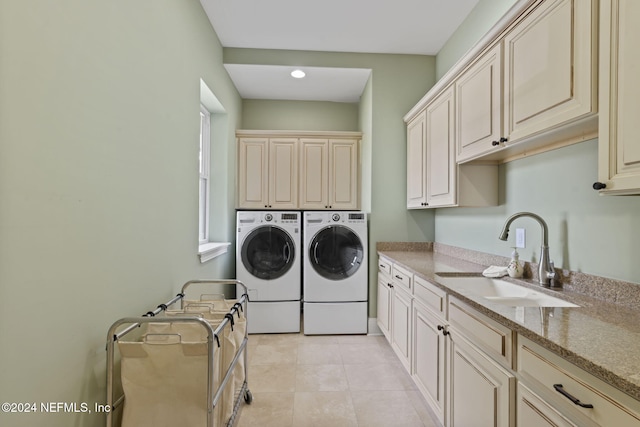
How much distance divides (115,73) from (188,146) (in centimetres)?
86

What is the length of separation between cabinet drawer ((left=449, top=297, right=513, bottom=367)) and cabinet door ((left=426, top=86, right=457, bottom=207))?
93 cm

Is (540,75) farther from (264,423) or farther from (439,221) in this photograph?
(264,423)

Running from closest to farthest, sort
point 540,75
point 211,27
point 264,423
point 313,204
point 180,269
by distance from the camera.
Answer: point 540,75
point 264,423
point 180,269
point 211,27
point 313,204

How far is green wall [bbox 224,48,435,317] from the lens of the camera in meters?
3.15

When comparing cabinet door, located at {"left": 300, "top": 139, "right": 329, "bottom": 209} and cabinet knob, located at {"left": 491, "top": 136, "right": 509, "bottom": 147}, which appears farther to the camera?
cabinet door, located at {"left": 300, "top": 139, "right": 329, "bottom": 209}

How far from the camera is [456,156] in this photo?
7.02 ft

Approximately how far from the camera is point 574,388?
2.63 feet

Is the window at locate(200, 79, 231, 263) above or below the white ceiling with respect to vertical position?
below

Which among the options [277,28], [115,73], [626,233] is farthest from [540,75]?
[277,28]

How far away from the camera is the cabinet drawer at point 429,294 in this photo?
66.0 inches

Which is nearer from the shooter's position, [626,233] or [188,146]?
[626,233]

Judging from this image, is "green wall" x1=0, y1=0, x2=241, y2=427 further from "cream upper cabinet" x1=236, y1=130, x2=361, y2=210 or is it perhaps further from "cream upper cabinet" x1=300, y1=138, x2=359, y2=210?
"cream upper cabinet" x1=300, y1=138, x2=359, y2=210

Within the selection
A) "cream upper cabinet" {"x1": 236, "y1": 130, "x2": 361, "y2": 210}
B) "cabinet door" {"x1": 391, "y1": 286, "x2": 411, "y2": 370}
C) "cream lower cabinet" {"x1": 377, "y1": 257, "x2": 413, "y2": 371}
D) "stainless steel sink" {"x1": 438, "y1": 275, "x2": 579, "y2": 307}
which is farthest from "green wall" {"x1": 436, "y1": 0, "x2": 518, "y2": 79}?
"cabinet door" {"x1": 391, "y1": 286, "x2": 411, "y2": 370}

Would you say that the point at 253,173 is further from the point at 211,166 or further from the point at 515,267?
the point at 515,267
